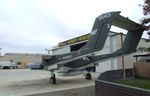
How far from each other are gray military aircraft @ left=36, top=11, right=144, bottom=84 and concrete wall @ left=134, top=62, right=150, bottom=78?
217cm

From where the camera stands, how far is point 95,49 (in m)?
16.2

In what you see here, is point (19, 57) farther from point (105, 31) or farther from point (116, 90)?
point (116, 90)

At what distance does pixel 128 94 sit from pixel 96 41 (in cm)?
1064

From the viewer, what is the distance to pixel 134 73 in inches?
598

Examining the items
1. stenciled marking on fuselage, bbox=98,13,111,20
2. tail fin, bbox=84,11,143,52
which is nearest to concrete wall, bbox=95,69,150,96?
tail fin, bbox=84,11,143,52

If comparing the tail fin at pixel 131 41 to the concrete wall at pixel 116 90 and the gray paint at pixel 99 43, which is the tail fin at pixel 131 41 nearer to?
the gray paint at pixel 99 43

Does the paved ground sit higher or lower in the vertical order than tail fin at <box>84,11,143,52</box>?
lower

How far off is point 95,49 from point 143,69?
145 inches

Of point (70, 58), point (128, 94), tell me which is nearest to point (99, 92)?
point (128, 94)

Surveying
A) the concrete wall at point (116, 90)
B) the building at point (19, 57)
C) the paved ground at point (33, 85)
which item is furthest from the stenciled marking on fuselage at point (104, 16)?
the building at point (19, 57)

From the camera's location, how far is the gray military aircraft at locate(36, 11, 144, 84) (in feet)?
48.5

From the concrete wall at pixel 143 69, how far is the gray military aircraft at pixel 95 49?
2166 mm

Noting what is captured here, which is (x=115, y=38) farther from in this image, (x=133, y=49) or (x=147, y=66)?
(x=147, y=66)

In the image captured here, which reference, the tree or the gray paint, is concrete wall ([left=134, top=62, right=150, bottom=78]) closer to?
the gray paint
